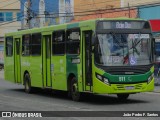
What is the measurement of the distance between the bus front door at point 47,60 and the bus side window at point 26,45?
202cm

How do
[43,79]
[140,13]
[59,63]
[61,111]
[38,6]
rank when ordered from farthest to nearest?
[38,6] → [140,13] → [43,79] → [59,63] → [61,111]

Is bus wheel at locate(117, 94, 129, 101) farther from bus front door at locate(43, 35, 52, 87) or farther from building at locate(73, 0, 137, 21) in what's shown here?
building at locate(73, 0, 137, 21)

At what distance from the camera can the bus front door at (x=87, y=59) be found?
18.2 m

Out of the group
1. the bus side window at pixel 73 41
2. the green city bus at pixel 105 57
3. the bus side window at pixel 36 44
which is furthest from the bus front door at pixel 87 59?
the bus side window at pixel 36 44

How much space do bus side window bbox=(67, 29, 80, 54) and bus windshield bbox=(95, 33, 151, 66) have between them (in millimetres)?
1428

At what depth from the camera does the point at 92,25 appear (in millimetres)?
18094

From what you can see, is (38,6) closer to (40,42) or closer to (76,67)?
(40,42)

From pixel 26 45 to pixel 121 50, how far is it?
7.63 meters

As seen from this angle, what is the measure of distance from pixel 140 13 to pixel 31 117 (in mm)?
25166

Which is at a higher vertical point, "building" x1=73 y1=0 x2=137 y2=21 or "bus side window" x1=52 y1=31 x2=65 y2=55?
"building" x1=73 y1=0 x2=137 y2=21

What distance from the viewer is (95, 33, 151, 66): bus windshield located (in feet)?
58.3

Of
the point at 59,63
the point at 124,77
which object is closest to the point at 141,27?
the point at 124,77

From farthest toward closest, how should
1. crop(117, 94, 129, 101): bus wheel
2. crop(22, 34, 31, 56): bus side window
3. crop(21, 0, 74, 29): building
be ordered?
crop(21, 0, 74, 29): building, crop(22, 34, 31, 56): bus side window, crop(117, 94, 129, 101): bus wheel

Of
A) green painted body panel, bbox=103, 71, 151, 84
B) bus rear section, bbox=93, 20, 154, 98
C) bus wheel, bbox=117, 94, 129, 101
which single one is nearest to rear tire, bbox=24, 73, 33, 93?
bus wheel, bbox=117, 94, 129, 101
